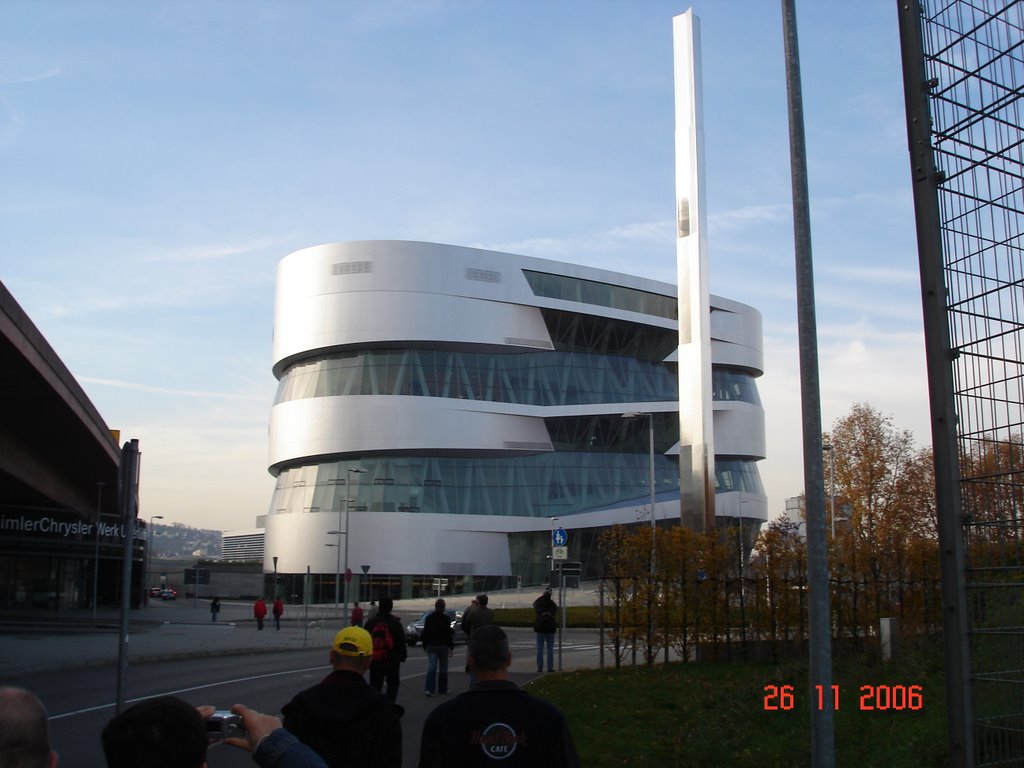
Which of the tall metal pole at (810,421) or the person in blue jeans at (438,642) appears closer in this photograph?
the tall metal pole at (810,421)

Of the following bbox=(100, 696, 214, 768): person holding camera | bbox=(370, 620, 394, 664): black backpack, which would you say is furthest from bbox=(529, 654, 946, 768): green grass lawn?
bbox=(100, 696, 214, 768): person holding camera

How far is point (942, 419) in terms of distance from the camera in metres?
5.97

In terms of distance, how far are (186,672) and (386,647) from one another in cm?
1126

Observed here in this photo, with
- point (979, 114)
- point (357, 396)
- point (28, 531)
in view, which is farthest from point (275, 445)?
point (979, 114)

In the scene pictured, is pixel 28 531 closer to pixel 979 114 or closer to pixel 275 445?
pixel 275 445

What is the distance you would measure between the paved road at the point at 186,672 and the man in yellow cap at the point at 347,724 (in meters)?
7.39

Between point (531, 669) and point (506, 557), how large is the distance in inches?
1984

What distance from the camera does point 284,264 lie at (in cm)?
7512

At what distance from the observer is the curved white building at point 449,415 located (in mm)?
70938

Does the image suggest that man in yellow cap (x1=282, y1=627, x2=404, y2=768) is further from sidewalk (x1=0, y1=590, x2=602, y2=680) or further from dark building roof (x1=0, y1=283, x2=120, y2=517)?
sidewalk (x1=0, y1=590, x2=602, y2=680)

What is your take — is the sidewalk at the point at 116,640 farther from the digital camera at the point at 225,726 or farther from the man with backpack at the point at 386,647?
the digital camera at the point at 225,726

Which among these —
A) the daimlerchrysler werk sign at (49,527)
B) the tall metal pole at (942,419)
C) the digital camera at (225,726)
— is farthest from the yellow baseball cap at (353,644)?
the daimlerchrysler werk sign at (49,527)

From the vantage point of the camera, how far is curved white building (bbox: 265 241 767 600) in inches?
2793

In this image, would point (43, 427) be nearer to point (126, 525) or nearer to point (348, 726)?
point (126, 525)
